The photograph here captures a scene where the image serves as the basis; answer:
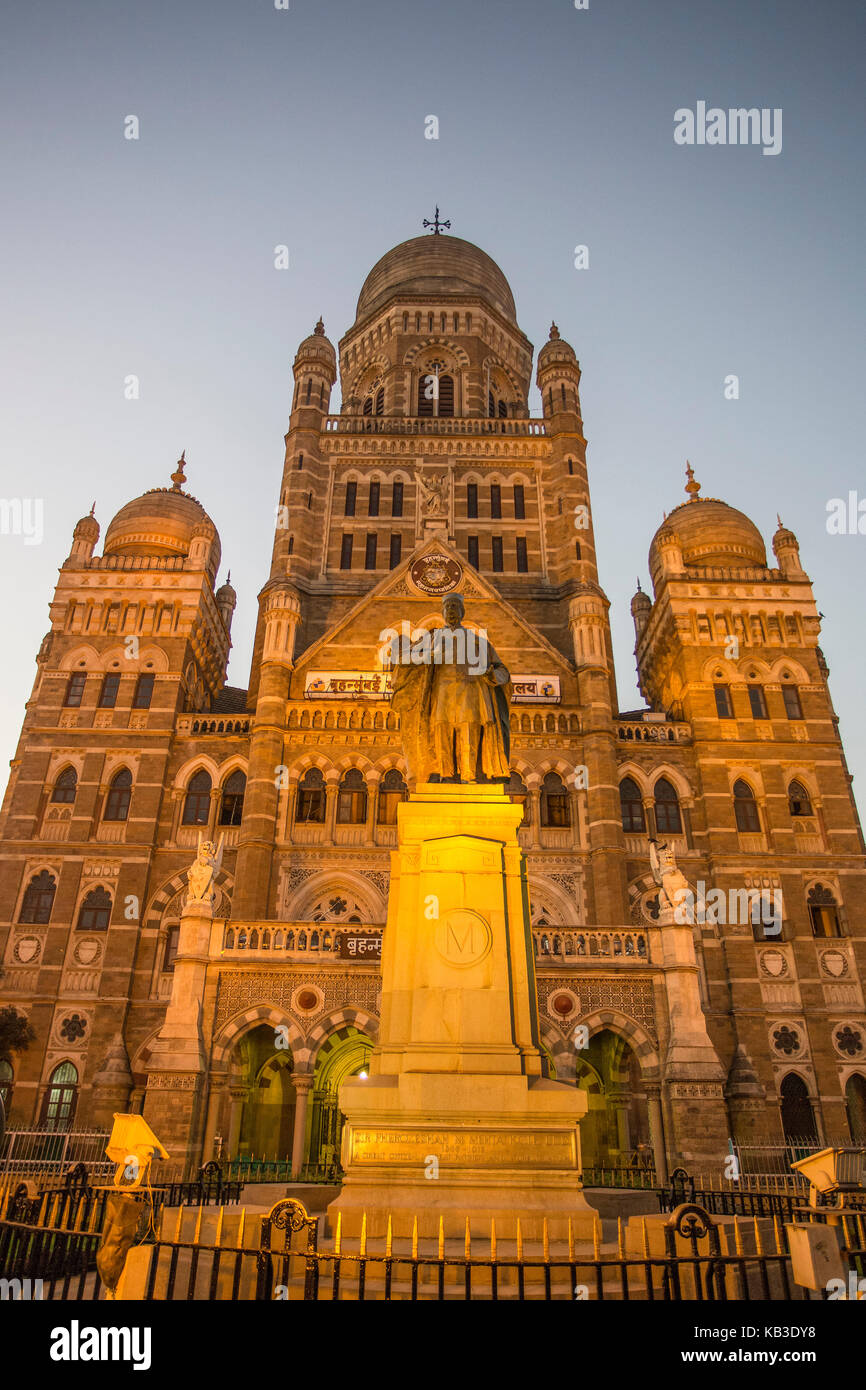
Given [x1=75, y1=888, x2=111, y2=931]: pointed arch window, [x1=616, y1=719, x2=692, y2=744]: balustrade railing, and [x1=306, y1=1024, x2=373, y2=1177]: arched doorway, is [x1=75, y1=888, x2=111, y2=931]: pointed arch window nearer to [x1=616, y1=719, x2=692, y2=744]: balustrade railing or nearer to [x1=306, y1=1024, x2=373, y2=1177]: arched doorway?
[x1=306, y1=1024, x2=373, y2=1177]: arched doorway

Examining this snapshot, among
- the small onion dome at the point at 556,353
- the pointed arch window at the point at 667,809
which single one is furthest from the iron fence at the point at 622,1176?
the small onion dome at the point at 556,353

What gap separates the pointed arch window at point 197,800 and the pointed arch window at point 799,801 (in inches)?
762

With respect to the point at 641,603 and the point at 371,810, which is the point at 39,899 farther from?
the point at 641,603

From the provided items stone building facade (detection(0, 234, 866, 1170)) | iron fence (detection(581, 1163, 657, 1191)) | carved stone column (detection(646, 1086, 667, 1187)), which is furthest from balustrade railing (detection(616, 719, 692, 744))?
iron fence (detection(581, 1163, 657, 1191))

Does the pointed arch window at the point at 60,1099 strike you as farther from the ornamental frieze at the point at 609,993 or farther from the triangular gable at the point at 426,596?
the triangular gable at the point at 426,596

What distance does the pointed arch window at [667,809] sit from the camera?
96.3ft

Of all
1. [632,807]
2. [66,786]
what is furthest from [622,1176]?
[66,786]

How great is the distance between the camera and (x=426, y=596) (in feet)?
107

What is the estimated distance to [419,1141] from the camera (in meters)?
8.02

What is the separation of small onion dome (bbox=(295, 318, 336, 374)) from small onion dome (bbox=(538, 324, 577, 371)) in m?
9.45

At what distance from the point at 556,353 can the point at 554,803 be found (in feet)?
71.2

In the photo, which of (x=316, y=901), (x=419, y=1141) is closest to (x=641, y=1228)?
(x=419, y=1141)

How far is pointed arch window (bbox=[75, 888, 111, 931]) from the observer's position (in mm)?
26953

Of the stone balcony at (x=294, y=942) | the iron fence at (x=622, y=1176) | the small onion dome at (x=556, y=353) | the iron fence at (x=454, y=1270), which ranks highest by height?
the small onion dome at (x=556, y=353)
